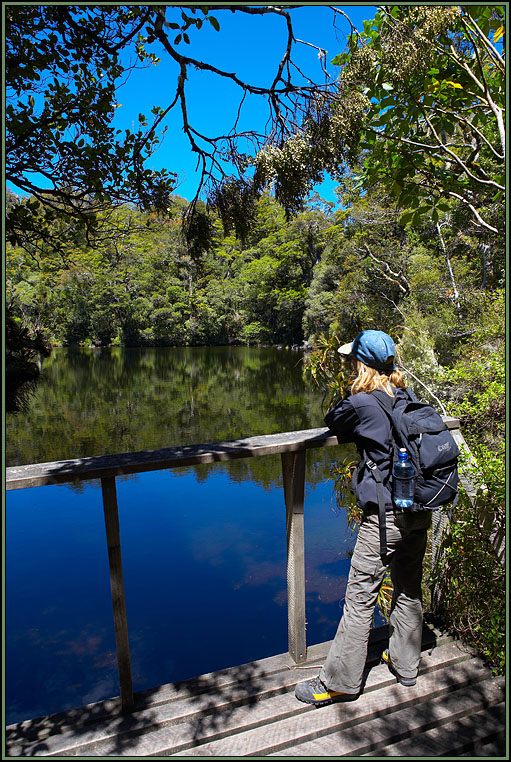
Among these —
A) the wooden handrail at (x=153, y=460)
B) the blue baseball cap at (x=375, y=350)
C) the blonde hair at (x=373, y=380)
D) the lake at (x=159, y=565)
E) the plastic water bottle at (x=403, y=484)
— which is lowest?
the lake at (x=159, y=565)

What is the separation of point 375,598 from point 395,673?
1.16 feet

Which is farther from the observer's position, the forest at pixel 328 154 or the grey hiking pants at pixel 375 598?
the forest at pixel 328 154

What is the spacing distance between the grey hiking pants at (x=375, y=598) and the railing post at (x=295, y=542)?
20 cm

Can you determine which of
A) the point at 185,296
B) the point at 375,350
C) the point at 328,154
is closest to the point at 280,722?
the point at 375,350

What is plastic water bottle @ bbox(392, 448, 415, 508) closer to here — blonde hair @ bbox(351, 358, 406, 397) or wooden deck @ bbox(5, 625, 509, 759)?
blonde hair @ bbox(351, 358, 406, 397)

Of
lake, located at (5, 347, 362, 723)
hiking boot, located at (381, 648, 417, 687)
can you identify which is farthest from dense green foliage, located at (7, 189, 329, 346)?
hiking boot, located at (381, 648, 417, 687)

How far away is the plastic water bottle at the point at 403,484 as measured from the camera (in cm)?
182

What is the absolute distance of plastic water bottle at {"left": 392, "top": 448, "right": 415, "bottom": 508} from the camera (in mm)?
1816

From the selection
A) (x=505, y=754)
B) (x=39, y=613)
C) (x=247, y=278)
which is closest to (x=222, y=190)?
(x=505, y=754)

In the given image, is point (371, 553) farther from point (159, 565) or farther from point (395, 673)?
point (159, 565)

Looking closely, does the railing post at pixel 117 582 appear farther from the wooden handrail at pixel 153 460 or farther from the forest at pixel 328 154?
the forest at pixel 328 154

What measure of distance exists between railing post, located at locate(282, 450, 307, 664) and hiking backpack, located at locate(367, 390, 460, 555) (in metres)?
0.34

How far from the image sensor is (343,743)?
1.72 meters

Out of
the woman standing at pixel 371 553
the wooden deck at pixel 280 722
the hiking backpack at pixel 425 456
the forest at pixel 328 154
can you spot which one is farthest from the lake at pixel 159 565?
the hiking backpack at pixel 425 456
